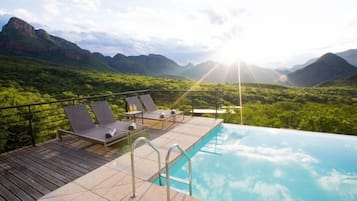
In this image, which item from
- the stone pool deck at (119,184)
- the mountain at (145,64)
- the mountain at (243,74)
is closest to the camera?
the stone pool deck at (119,184)

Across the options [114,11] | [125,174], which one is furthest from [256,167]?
[114,11]

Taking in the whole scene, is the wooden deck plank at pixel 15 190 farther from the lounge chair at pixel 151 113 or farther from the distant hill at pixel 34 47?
the distant hill at pixel 34 47

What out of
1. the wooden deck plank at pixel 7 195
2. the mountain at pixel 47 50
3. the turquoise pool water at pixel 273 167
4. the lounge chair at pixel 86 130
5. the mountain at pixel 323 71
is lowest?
the turquoise pool water at pixel 273 167

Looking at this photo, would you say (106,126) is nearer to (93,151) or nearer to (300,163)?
(93,151)

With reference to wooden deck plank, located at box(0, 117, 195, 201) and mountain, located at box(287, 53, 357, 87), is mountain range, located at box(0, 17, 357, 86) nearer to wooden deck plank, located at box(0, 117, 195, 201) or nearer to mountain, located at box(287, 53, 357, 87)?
mountain, located at box(287, 53, 357, 87)

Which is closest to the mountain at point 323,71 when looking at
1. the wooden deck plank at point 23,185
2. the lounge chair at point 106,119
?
the lounge chair at point 106,119

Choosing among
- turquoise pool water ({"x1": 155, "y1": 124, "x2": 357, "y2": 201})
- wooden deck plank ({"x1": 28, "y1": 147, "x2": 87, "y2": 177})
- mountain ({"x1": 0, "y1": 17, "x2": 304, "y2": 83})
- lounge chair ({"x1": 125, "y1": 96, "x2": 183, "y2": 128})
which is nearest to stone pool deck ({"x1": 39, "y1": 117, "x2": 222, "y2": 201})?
wooden deck plank ({"x1": 28, "y1": 147, "x2": 87, "y2": 177})

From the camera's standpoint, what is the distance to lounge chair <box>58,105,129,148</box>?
421 centimetres

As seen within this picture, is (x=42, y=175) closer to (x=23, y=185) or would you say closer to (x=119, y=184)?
(x=23, y=185)

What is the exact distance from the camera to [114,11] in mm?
7648

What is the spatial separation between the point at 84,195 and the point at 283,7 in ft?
21.6

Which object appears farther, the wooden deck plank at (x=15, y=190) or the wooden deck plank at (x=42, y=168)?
the wooden deck plank at (x=42, y=168)

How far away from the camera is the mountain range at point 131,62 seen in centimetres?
4584

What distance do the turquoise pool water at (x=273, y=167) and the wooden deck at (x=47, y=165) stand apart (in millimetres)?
1452
